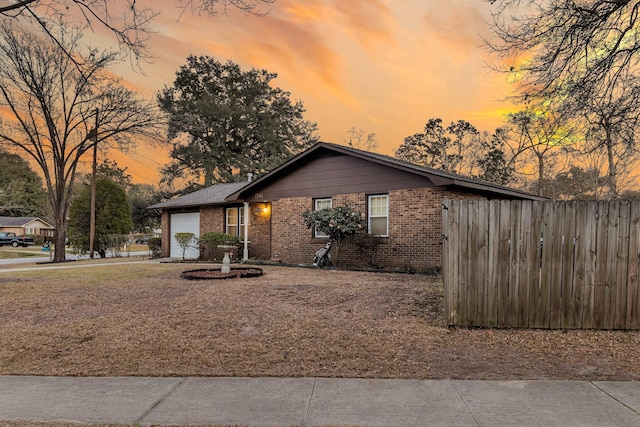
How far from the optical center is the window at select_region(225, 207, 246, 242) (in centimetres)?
1828

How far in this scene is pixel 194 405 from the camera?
3.29 m

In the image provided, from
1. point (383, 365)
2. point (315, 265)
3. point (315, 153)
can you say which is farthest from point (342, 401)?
point (315, 153)

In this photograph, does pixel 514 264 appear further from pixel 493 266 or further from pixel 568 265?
pixel 568 265

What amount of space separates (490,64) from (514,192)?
7.22 meters

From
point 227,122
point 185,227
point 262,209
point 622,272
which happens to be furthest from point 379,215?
point 227,122

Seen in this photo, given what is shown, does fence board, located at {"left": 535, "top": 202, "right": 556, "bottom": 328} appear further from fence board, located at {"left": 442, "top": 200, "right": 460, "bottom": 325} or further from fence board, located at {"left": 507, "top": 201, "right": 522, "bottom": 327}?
fence board, located at {"left": 442, "top": 200, "right": 460, "bottom": 325}

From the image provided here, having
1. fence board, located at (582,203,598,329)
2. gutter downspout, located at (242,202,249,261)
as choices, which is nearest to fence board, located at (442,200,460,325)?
→ fence board, located at (582,203,598,329)

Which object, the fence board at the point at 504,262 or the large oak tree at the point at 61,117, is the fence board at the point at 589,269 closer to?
the fence board at the point at 504,262

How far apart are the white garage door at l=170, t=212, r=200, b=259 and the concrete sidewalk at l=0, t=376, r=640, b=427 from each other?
16446 mm

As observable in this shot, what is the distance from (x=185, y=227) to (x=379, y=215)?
11.8 meters

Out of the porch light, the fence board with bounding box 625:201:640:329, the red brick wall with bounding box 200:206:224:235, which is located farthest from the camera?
the red brick wall with bounding box 200:206:224:235

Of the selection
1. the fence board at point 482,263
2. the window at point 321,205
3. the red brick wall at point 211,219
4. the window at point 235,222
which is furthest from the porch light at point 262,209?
the fence board at point 482,263

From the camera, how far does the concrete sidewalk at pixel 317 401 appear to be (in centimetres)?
303

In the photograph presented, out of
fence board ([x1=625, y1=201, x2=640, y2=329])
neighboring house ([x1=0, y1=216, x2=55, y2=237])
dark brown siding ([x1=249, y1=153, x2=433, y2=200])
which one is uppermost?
dark brown siding ([x1=249, y1=153, x2=433, y2=200])
